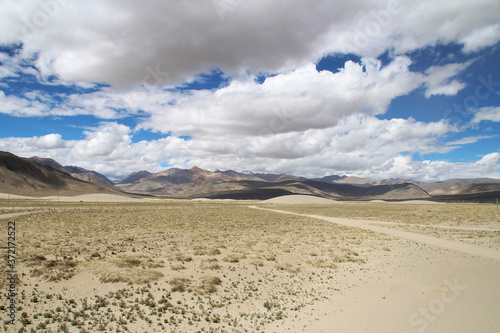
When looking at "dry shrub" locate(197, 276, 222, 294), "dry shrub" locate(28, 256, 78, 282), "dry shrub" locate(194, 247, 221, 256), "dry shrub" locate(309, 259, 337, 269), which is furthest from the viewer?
"dry shrub" locate(194, 247, 221, 256)

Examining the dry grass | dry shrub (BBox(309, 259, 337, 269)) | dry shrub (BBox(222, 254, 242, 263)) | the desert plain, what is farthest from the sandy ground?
dry shrub (BBox(222, 254, 242, 263))

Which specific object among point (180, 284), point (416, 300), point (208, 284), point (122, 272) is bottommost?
point (416, 300)

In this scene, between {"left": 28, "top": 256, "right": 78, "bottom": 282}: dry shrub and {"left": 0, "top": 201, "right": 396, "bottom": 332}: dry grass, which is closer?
{"left": 0, "top": 201, "right": 396, "bottom": 332}: dry grass

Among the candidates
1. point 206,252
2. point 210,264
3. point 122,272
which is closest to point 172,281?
point 122,272

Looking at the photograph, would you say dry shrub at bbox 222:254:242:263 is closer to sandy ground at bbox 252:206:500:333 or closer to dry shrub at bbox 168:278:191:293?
dry shrub at bbox 168:278:191:293

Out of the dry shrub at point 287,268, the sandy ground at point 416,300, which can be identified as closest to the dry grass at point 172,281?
the dry shrub at point 287,268

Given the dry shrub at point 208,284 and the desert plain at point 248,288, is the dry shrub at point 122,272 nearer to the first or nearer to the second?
the desert plain at point 248,288

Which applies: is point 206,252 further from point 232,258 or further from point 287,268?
point 287,268

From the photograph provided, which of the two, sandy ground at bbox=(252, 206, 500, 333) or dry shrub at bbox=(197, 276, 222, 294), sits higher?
dry shrub at bbox=(197, 276, 222, 294)

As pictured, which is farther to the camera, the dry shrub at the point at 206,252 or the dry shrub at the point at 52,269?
the dry shrub at the point at 206,252

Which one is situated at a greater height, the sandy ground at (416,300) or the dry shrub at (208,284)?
the dry shrub at (208,284)

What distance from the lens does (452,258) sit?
65.8 feet

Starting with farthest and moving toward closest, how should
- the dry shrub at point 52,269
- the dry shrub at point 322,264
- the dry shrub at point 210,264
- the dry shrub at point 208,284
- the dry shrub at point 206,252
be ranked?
the dry shrub at point 206,252 → the dry shrub at point 322,264 → the dry shrub at point 210,264 → the dry shrub at point 52,269 → the dry shrub at point 208,284

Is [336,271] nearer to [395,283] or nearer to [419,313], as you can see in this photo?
[395,283]
